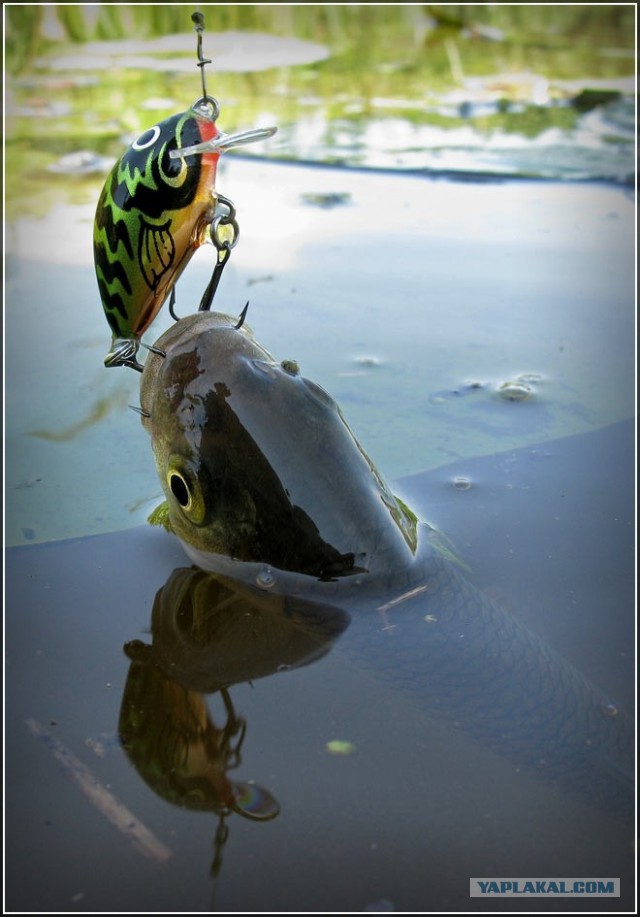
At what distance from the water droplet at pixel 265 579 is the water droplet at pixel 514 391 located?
1.33m

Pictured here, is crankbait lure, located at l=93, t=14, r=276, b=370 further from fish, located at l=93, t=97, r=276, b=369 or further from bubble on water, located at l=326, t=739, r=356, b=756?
bubble on water, located at l=326, t=739, r=356, b=756

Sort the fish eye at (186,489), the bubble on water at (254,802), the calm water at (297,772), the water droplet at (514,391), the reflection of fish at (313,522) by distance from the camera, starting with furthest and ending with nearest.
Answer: the water droplet at (514,391) → the fish eye at (186,489) → the reflection of fish at (313,522) → the bubble on water at (254,802) → the calm water at (297,772)

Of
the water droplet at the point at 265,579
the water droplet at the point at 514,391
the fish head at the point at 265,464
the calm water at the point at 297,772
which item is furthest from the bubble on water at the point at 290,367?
the water droplet at the point at 514,391

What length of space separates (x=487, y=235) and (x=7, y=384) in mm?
2380

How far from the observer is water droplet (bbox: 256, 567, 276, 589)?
7.14ft

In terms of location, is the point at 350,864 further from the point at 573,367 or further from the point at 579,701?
the point at 573,367

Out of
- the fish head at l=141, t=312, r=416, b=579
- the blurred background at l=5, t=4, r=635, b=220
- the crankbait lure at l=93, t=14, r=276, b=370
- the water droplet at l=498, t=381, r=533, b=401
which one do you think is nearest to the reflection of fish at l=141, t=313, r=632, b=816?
the fish head at l=141, t=312, r=416, b=579

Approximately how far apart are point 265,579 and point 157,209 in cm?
79

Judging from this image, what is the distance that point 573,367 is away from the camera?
3.48 meters

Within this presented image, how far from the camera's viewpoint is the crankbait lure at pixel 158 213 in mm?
2023

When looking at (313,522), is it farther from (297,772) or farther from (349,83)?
(349,83)

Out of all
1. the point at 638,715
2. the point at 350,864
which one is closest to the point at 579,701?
the point at 638,715

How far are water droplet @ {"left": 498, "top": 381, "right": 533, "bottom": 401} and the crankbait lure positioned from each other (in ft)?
4.23

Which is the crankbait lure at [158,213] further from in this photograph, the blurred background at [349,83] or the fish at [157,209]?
the blurred background at [349,83]
